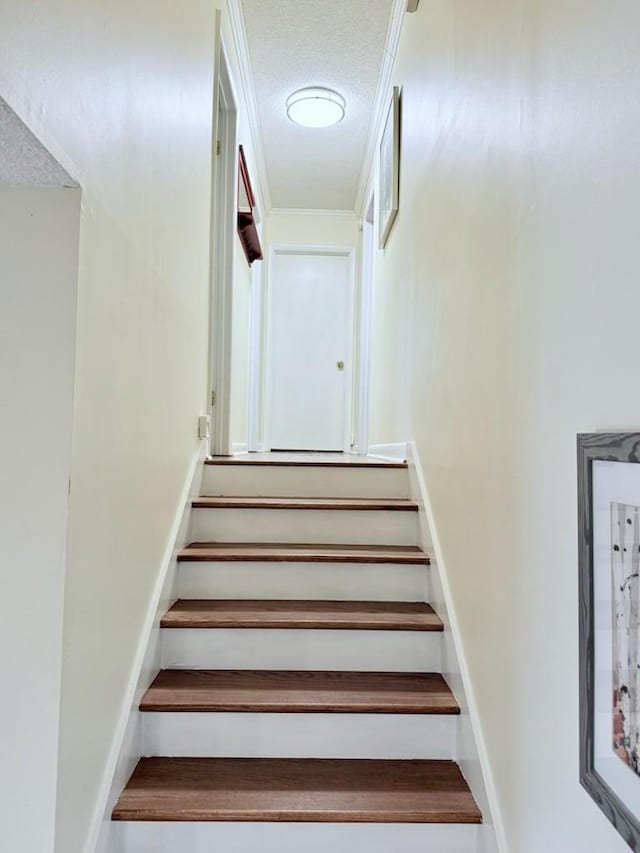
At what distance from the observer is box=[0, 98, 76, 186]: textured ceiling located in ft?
2.88

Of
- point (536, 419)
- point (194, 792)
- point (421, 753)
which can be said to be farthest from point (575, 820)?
point (194, 792)

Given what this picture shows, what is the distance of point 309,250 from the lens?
Result: 5.50m

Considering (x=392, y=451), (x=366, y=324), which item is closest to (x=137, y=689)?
(x=392, y=451)

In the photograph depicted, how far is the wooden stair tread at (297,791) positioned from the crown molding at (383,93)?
3.15 metres

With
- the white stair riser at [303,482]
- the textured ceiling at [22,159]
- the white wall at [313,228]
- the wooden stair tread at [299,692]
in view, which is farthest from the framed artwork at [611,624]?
the white wall at [313,228]

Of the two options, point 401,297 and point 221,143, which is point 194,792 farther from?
point 221,143

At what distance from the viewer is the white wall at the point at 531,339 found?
827mm

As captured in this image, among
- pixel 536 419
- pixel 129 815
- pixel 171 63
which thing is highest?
pixel 171 63

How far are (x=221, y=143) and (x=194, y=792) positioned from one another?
2.91 meters

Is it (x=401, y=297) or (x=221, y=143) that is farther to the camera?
(x=221, y=143)

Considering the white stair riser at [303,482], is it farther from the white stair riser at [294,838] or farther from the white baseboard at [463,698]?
the white stair riser at [294,838]

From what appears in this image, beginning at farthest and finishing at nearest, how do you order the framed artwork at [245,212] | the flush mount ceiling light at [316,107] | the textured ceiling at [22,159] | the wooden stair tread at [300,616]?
the flush mount ceiling light at [316,107] → the framed artwork at [245,212] → the wooden stair tread at [300,616] → the textured ceiling at [22,159]

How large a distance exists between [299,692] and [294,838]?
35cm

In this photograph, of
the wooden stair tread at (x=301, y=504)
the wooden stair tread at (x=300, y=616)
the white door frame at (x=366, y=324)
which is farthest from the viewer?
the white door frame at (x=366, y=324)
